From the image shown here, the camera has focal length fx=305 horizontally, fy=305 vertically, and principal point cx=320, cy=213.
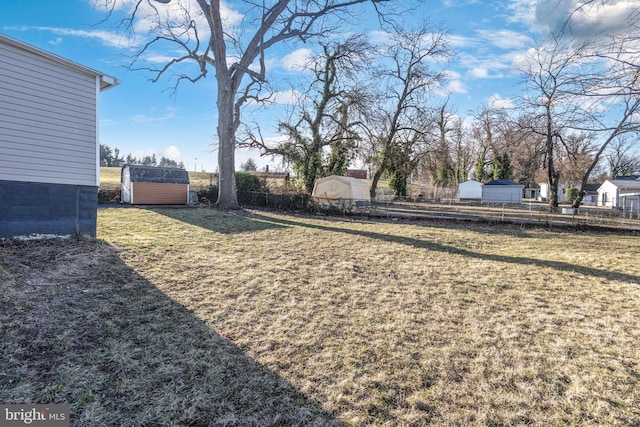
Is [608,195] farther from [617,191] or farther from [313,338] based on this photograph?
[313,338]

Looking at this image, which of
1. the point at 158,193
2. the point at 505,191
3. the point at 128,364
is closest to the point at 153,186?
the point at 158,193

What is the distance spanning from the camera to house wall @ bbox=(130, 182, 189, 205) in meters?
17.6

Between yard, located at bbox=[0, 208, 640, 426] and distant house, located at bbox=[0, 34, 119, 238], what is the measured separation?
0.72 meters

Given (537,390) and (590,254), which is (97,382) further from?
(590,254)

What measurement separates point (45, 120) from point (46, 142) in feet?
1.36

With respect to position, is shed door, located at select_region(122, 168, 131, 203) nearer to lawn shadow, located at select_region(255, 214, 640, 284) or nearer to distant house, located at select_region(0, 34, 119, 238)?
distant house, located at select_region(0, 34, 119, 238)

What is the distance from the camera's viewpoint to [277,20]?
13414mm

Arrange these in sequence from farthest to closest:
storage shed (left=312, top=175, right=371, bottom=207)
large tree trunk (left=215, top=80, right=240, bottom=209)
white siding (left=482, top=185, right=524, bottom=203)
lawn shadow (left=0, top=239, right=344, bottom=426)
A: white siding (left=482, top=185, right=524, bottom=203) → storage shed (left=312, top=175, right=371, bottom=207) → large tree trunk (left=215, top=80, right=240, bottom=209) → lawn shadow (left=0, top=239, right=344, bottom=426)

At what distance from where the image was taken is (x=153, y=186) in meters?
18.1

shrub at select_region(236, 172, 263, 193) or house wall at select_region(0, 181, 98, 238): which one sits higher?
shrub at select_region(236, 172, 263, 193)

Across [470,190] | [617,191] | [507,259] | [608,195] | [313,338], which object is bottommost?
[313,338]

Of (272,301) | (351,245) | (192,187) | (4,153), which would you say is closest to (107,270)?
(272,301)

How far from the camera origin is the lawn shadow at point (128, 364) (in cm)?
197

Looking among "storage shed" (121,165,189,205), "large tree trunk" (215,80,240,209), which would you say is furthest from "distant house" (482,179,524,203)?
"storage shed" (121,165,189,205)
